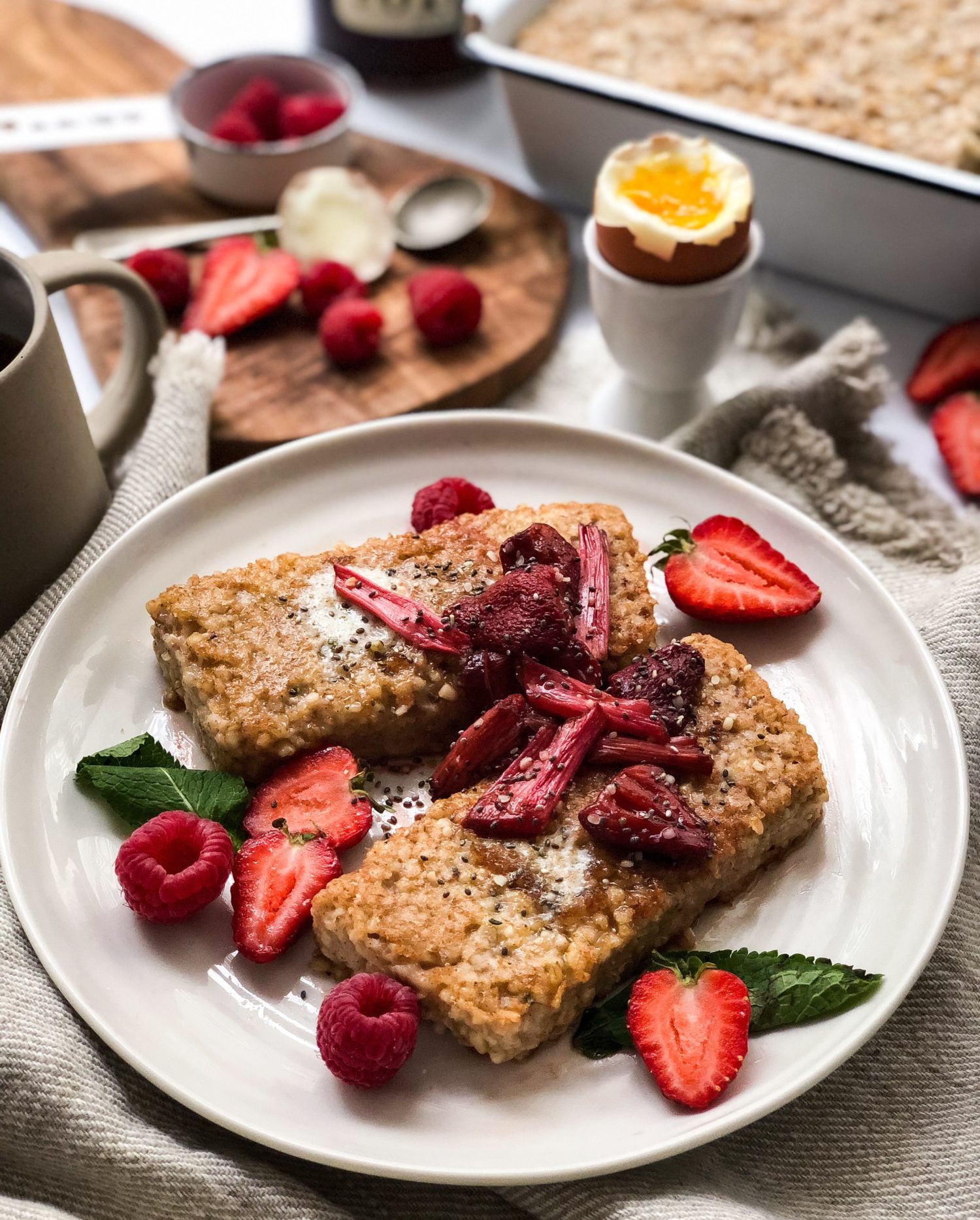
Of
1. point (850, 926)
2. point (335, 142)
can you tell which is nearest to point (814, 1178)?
point (850, 926)

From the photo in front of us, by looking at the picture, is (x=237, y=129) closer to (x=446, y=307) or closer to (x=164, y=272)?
(x=164, y=272)

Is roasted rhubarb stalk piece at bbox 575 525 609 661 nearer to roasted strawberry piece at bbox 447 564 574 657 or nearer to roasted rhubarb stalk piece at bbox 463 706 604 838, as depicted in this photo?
roasted strawberry piece at bbox 447 564 574 657

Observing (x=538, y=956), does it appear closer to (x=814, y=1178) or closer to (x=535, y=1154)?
(x=535, y=1154)

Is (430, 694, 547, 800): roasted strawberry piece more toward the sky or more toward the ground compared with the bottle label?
more toward the ground

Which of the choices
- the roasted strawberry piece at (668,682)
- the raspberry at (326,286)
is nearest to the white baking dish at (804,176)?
the raspberry at (326,286)

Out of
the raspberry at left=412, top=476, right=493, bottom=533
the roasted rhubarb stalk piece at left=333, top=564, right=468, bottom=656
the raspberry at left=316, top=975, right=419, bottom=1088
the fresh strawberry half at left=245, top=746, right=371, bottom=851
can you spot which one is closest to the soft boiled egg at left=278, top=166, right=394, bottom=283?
the raspberry at left=412, top=476, right=493, bottom=533

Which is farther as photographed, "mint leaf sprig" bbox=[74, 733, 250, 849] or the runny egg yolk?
the runny egg yolk
